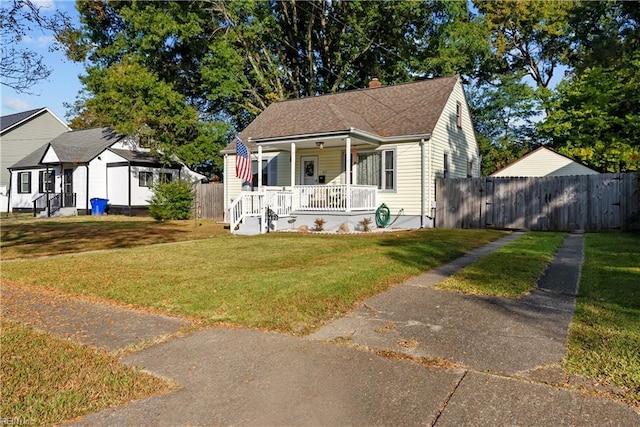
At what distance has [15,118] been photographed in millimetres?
36219

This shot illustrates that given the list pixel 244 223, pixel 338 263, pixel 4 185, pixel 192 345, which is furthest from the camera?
pixel 4 185

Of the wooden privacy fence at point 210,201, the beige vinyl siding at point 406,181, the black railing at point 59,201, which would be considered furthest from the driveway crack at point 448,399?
the black railing at point 59,201

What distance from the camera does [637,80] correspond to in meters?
25.5

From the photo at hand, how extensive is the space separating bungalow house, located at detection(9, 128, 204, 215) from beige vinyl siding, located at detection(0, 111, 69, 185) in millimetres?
6066

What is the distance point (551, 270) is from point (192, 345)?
670 cm

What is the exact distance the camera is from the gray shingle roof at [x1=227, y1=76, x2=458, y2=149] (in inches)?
661

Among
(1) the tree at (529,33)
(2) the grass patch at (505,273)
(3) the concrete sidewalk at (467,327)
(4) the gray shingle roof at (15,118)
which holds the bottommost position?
(3) the concrete sidewalk at (467,327)

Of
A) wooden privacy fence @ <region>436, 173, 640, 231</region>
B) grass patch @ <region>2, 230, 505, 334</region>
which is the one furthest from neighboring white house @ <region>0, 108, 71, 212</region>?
wooden privacy fence @ <region>436, 173, 640, 231</region>

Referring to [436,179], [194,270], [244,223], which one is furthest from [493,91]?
[194,270]

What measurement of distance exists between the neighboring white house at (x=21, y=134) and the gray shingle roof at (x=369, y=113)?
23424 mm

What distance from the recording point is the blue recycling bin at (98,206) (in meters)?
26.6

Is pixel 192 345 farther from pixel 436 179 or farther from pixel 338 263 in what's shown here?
pixel 436 179

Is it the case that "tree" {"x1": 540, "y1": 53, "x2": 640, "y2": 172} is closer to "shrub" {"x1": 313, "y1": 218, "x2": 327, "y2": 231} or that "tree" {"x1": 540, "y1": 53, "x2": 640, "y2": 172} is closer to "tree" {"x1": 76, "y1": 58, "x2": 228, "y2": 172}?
"shrub" {"x1": 313, "y1": 218, "x2": 327, "y2": 231}

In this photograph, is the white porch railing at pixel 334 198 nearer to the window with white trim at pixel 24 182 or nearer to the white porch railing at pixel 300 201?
the white porch railing at pixel 300 201
